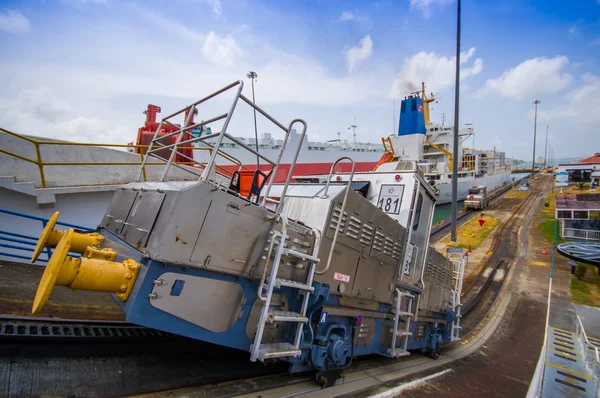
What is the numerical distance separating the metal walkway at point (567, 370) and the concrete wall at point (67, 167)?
9142 mm

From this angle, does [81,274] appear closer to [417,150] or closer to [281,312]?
[281,312]

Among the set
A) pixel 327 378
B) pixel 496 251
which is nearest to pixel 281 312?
pixel 327 378

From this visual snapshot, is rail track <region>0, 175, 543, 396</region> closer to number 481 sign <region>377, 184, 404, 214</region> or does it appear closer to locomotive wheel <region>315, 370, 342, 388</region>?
locomotive wheel <region>315, 370, 342, 388</region>

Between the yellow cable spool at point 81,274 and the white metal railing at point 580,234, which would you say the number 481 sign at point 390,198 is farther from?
the white metal railing at point 580,234

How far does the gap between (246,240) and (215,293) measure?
50cm

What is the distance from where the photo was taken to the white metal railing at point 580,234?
17.6 metres

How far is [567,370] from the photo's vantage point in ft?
17.8

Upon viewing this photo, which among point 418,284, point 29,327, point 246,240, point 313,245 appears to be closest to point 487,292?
point 418,284

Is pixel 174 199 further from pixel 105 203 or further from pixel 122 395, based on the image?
pixel 105 203

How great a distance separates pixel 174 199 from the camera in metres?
2.39

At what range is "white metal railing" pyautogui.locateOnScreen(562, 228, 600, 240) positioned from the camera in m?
17.6

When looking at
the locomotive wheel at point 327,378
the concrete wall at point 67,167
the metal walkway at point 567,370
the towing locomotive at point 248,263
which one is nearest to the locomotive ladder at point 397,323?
the towing locomotive at point 248,263

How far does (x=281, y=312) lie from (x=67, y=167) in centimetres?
676

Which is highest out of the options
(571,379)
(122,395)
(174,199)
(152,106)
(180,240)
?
(152,106)
